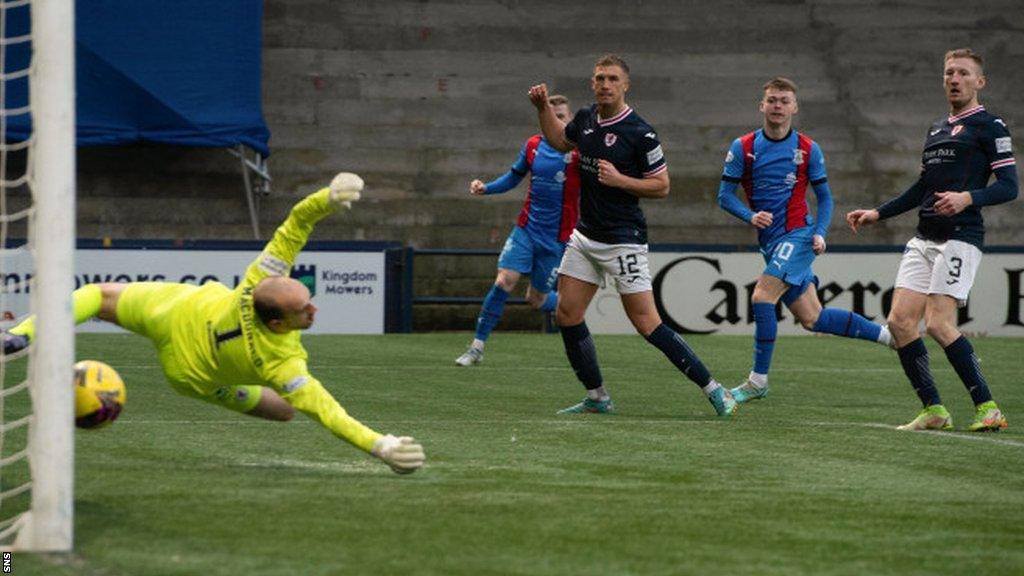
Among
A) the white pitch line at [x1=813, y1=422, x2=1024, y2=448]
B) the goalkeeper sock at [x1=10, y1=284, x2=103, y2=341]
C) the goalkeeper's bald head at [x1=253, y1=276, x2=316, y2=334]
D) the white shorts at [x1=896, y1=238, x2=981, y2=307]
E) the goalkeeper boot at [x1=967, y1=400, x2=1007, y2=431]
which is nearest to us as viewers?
the goalkeeper's bald head at [x1=253, y1=276, x2=316, y2=334]

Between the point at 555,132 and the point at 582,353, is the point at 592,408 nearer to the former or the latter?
the point at 582,353

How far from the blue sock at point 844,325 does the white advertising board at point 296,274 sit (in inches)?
340

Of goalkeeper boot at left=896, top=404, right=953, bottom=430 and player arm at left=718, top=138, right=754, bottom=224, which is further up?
player arm at left=718, top=138, right=754, bottom=224

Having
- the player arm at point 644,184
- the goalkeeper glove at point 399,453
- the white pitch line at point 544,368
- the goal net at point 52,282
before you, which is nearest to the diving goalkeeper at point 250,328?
the goalkeeper glove at point 399,453

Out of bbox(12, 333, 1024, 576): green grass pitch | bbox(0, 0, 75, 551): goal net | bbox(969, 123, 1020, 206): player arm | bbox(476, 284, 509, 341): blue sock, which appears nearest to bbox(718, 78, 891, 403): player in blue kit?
bbox(12, 333, 1024, 576): green grass pitch

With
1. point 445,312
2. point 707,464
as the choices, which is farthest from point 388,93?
point 707,464

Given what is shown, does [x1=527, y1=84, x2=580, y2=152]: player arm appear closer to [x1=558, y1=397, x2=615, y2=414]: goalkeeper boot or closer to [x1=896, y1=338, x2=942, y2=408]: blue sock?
[x1=558, y1=397, x2=615, y2=414]: goalkeeper boot

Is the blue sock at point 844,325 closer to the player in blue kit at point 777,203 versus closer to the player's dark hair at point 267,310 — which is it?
the player in blue kit at point 777,203

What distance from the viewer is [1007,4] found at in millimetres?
24891

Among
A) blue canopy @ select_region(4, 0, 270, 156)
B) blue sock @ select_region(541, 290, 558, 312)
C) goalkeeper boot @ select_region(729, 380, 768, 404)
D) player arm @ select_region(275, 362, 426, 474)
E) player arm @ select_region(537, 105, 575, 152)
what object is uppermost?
blue canopy @ select_region(4, 0, 270, 156)

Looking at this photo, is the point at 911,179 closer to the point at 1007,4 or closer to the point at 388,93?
the point at 1007,4

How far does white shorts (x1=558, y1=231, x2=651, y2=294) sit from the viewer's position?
32.4 feet

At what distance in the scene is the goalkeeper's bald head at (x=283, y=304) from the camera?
6.74m

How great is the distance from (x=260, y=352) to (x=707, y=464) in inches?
84.0
